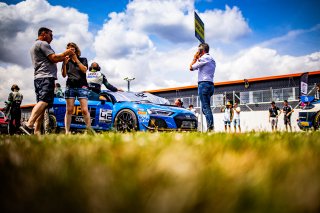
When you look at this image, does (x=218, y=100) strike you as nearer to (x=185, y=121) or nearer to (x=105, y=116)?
(x=185, y=121)

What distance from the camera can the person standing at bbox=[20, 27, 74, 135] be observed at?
4.46 metres

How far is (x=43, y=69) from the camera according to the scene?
4.56 metres

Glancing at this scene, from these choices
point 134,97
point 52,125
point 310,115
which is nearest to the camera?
point 134,97

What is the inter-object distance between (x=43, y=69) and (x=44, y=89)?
39 cm

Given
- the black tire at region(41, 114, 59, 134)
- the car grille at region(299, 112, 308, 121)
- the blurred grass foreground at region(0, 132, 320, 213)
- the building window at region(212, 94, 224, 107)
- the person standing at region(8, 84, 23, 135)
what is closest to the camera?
the blurred grass foreground at region(0, 132, 320, 213)

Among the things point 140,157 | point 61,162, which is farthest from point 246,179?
point 61,162

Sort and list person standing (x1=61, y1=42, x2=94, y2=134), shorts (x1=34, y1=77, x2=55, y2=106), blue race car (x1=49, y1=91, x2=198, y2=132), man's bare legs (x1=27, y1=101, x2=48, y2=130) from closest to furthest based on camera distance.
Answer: man's bare legs (x1=27, y1=101, x2=48, y2=130) < shorts (x1=34, y1=77, x2=55, y2=106) < person standing (x1=61, y1=42, x2=94, y2=134) < blue race car (x1=49, y1=91, x2=198, y2=132)

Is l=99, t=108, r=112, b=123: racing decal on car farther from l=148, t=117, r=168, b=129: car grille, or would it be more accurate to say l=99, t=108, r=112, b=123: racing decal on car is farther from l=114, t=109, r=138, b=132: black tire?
l=148, t=117, r=168, b=129: car grille

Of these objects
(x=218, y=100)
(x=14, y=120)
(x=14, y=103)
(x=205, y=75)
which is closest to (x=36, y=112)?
(x=205, y=75)

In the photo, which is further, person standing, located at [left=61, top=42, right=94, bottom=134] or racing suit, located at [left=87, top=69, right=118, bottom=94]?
racing suit, located at [left=87, top=69, right=118, bottom=94]

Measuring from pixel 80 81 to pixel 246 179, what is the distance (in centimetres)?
471

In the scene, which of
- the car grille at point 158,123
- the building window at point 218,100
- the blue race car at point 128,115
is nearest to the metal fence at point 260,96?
the building window at point 218,100

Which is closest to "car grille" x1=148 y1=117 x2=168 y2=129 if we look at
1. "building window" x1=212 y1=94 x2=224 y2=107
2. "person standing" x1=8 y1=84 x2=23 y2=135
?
"person standing" x1=8 y1=84 x2=23 y2=135

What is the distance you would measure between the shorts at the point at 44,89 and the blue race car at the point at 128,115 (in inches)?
74.6
